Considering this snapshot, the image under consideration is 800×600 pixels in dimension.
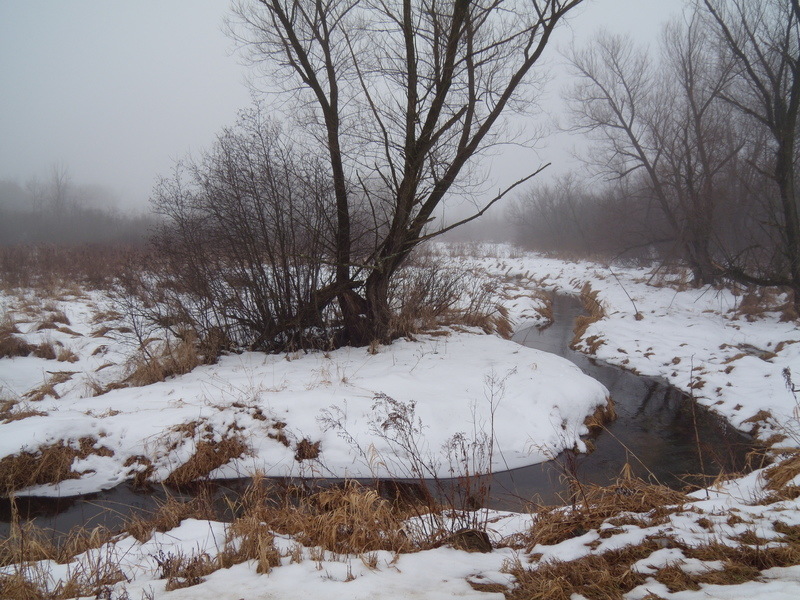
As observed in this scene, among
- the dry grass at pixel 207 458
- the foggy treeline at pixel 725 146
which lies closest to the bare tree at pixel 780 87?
the foggy treeline at pixel 725 146

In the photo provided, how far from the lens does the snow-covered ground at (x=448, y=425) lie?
237cm

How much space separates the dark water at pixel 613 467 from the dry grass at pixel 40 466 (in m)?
0.21

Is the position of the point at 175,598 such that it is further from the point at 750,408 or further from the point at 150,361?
the point at 750,408

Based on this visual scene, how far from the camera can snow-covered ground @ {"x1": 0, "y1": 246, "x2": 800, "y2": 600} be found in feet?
7.76

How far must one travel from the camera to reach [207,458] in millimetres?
5406

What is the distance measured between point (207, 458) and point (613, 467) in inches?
202

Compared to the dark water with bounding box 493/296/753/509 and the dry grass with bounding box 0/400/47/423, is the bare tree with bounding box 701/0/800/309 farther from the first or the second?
the dry grass with bounding box 0/400/47/423

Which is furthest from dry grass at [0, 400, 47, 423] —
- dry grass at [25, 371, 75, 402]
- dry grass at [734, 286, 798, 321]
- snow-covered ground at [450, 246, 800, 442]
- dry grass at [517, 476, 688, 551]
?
dry grass at [734, 286, 798, 321]

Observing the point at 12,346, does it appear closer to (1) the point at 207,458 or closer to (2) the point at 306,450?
(1) the point at 207,458

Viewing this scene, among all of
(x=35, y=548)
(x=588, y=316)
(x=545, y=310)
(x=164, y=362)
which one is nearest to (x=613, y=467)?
(x=35, y=548)

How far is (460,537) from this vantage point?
9.47ft

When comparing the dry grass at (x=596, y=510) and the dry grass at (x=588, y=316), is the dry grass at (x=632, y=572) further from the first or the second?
the dry grass at (x=588, y=316)

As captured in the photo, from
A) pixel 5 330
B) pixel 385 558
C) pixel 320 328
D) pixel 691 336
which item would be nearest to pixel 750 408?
pixel 691 336

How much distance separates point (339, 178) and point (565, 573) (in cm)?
755
